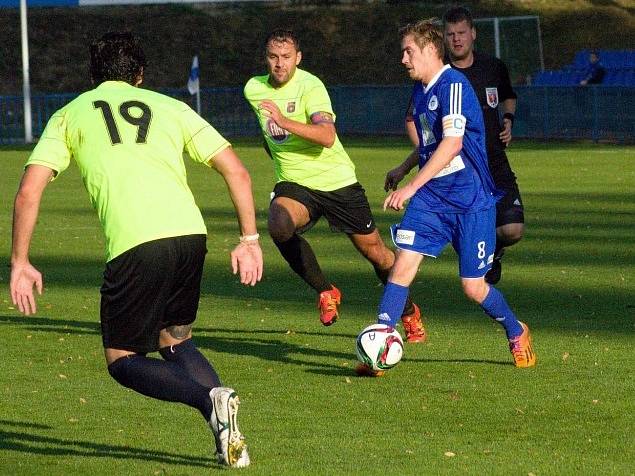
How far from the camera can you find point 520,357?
30.7 ft

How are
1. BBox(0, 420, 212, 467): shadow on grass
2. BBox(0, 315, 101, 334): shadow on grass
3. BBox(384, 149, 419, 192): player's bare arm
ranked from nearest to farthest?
BBox(0, 420, 212, 467): shadow on grass < BBox(384, 149, 419, 192): player's bare arm < BBox(0, 315, 101, 334): shadow on grass

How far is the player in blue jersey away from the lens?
8.88 meters

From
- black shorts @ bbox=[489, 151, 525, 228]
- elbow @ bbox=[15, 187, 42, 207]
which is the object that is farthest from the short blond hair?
elbow @ bbox=[15, 187, 42, 207]

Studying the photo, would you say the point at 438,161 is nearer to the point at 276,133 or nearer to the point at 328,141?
the point at 328,141

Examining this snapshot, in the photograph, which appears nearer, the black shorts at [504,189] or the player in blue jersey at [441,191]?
the player in blue jersey at [441,191]

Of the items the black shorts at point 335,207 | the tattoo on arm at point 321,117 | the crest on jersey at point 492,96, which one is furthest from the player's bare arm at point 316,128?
the crest on jersey at point 492,96

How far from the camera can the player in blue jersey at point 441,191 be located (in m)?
8.88

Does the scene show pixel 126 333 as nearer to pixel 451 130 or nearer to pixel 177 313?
pixel 177 313

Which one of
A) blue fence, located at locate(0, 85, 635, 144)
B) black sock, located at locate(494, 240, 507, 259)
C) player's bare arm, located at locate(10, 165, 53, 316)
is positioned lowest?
blue fence, located at locate(0, 85, 635, 144)

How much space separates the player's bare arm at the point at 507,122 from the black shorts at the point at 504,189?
5.8 inches

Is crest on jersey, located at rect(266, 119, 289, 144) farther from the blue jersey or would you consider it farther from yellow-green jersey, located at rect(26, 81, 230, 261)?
yellow-green jersey, located at rect(26, 81, 230, 261)

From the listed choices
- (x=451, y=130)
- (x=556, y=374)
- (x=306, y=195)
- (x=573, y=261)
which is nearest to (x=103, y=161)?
(x=451, y=130)

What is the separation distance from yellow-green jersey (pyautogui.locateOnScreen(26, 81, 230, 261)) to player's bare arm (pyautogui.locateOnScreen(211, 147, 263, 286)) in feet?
0.21

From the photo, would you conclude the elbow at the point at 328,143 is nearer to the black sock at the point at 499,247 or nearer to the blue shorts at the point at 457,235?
the blue shorts at the point at 457,235
